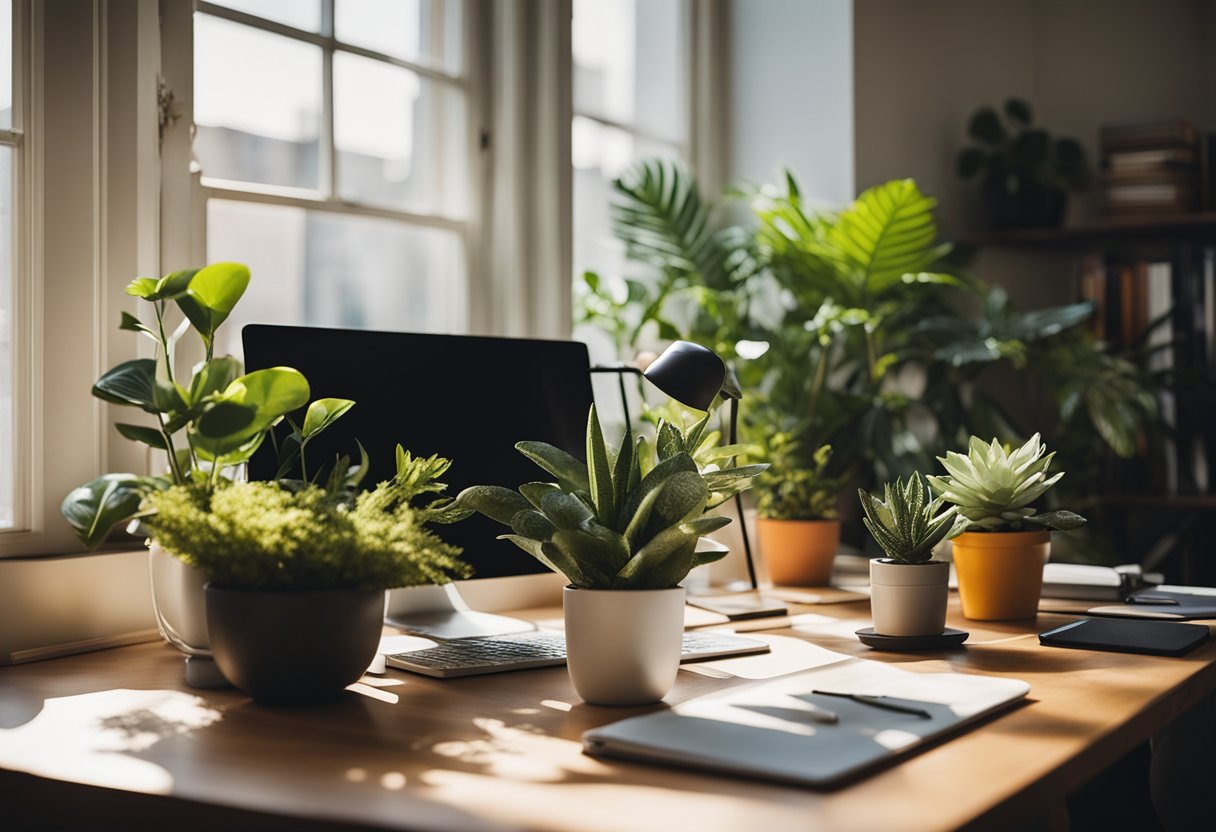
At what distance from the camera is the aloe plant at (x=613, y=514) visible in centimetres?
124

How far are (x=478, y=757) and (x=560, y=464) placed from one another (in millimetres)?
399

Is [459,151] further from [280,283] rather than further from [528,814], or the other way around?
[528,814]

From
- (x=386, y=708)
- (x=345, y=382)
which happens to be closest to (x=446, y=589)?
(x=345, y=382)

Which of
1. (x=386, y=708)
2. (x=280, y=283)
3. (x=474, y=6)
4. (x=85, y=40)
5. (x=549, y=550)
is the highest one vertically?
(x=474, y=6)

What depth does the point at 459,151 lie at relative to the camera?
7.57ft

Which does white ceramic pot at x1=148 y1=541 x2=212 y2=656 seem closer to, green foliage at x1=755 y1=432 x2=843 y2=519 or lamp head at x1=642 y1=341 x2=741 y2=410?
lamp head at x1=642 y1=341 x2=741 y2=410

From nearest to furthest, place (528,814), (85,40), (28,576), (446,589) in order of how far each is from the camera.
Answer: (528,814) → (28,576) → (85,40) → (446,589)

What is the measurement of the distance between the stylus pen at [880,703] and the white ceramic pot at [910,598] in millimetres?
403

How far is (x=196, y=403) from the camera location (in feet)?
4.17

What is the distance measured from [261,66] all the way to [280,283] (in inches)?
13.5

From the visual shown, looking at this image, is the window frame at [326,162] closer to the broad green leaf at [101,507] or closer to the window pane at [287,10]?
the window pane at [287,10]

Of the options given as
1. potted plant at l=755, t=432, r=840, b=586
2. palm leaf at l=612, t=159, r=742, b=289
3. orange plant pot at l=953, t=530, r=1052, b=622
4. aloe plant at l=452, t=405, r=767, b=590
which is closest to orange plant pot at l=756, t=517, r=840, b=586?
potted plant at l=755, t=432, r=840, b=586

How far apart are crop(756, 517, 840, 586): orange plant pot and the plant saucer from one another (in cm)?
65

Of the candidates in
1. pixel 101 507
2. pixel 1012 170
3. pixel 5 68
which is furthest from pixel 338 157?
pixel 1012 170
